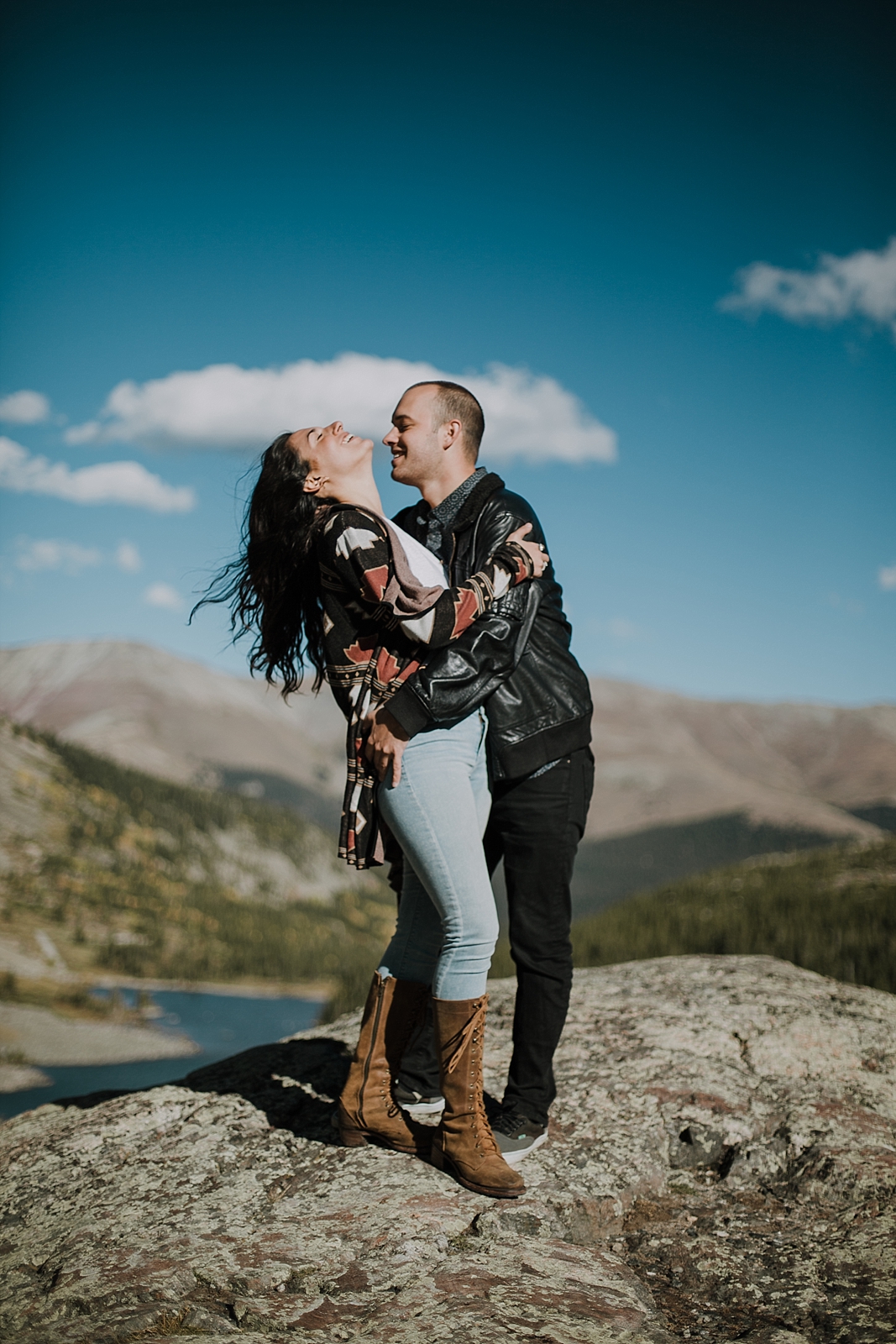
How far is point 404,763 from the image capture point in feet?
7.47

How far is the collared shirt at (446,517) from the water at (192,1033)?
11.7m

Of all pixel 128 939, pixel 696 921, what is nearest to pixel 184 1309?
pixel 696 921

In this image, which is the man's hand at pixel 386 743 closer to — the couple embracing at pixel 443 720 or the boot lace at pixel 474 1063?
the couple embracing at pixel 443 720

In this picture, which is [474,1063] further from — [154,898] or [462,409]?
[154,898]

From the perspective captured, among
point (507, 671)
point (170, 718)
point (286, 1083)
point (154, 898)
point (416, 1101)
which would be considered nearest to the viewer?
point (507, 671)

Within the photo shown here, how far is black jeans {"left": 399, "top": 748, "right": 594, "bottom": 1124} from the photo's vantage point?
8.20 ft

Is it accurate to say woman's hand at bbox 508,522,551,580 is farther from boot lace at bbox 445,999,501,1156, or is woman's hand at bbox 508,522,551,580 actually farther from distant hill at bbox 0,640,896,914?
distant hill at bbox 0,640,896,914

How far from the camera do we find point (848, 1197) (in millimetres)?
2543

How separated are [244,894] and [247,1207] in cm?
4486

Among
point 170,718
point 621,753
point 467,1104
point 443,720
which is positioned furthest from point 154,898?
point 621,753

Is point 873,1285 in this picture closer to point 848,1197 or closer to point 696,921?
point 848,1197

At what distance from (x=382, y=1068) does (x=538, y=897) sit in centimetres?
65

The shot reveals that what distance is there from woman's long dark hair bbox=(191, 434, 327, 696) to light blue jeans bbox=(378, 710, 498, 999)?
0.50 metres

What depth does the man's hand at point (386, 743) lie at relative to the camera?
2.25 meters
